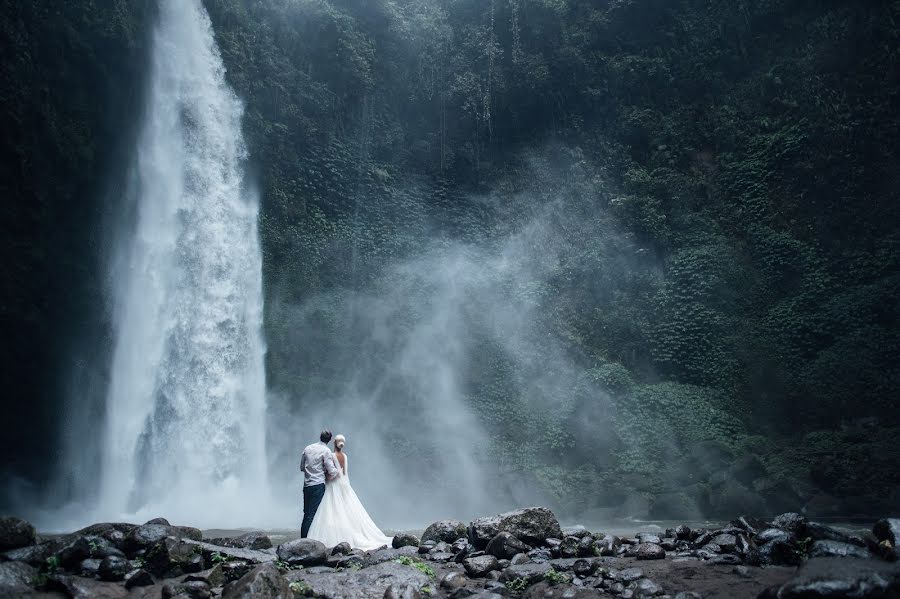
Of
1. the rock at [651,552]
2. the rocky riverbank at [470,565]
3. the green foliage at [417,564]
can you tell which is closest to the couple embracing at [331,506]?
the rocky riverbank at [470,565]

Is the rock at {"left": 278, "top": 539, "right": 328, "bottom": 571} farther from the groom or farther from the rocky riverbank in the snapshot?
the groom

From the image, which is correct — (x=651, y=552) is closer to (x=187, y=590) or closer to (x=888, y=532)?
(x=888, y=532)

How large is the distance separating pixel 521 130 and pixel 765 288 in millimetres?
11033

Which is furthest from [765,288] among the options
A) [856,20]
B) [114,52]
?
[114,52]

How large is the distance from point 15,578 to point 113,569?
2.56ft

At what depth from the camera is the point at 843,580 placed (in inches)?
168

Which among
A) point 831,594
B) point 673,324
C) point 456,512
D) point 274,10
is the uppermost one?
point 274,10

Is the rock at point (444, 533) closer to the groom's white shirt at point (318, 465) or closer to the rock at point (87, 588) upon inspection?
the groom's white shirt at point (318, 465)

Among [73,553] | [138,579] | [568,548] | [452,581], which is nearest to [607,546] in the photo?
[568,548]

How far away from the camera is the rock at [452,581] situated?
6.00 m

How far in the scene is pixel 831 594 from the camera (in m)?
4.21

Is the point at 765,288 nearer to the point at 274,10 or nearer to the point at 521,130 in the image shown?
the point at 521,130

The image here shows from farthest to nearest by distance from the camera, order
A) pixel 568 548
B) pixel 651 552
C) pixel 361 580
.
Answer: pixel 568 548
pixel 651 552
pixel 361 580

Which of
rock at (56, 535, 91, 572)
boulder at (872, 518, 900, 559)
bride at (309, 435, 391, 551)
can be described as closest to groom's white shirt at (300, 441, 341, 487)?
bride at (309, 435, 391, 551)
